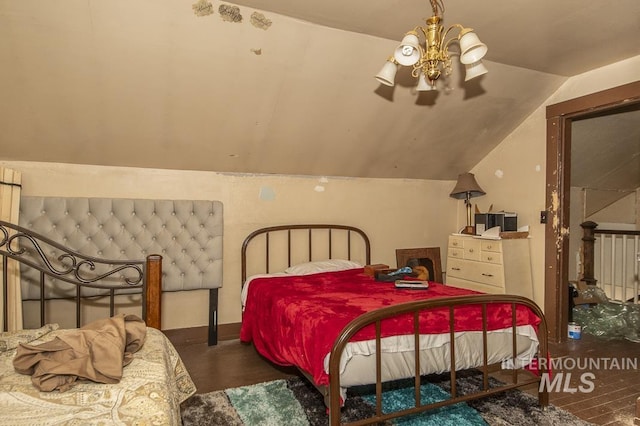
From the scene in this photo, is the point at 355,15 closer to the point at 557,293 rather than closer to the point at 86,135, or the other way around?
the point at 86,135

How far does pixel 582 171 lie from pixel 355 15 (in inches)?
147

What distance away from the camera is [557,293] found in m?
3.59

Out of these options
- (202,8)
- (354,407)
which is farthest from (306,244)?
(202,8)

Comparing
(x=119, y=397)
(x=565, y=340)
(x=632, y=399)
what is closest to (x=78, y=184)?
(x=119, y=397)

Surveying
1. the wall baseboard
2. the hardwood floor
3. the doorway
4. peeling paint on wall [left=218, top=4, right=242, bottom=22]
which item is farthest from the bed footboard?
the wall baseboard

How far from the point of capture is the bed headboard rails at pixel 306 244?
147 inches

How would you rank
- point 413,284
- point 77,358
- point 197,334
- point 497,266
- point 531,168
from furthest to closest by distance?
point 531,168 < point 497,266 < point 197,334 < point 413,284 < point 77,358

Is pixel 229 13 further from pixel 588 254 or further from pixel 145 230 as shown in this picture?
pixel 588 254

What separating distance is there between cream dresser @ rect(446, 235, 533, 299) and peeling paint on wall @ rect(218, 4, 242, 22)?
9.39 ft

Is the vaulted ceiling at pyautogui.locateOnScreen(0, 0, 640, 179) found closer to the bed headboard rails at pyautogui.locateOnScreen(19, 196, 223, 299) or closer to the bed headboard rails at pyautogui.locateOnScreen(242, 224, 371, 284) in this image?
the bed headboard rails at pyautogui.locateOnScreen(19, 196, 223, 299)

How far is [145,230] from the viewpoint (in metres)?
3.26

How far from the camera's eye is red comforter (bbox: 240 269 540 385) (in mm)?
1963

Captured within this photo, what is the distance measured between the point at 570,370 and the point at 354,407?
1.72m

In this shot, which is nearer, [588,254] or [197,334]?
[197,334]
